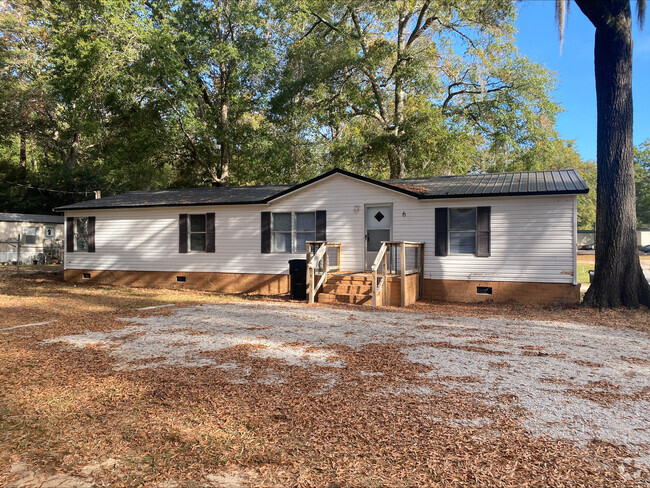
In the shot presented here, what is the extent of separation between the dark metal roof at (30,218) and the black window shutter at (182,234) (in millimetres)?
14390

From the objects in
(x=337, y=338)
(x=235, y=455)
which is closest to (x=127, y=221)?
(x=337, y=338)

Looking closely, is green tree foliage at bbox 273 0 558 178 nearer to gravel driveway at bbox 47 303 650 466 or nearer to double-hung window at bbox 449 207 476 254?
double-hung window at bbox 449 207 476 254

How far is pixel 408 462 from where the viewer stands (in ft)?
8.95

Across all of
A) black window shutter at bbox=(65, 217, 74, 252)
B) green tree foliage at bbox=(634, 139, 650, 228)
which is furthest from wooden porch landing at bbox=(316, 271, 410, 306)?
green tree foliage at bbox=(634, 139, 650, 228)

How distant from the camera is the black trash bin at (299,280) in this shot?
11196 mm

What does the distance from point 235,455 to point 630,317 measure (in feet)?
28.8

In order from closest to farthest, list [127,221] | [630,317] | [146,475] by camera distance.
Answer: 1. [146,475]
2. [630,317]
3. [127,221]

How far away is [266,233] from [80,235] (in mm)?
7235

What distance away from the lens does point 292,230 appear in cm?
1275

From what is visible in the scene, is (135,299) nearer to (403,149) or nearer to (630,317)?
(630,317)

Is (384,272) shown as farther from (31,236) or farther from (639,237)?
→ (639,237)

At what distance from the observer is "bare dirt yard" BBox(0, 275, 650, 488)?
8.71 ft

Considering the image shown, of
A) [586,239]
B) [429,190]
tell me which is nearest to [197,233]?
[429,190]

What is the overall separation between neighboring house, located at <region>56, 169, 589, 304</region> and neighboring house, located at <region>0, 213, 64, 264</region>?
10.3 m
